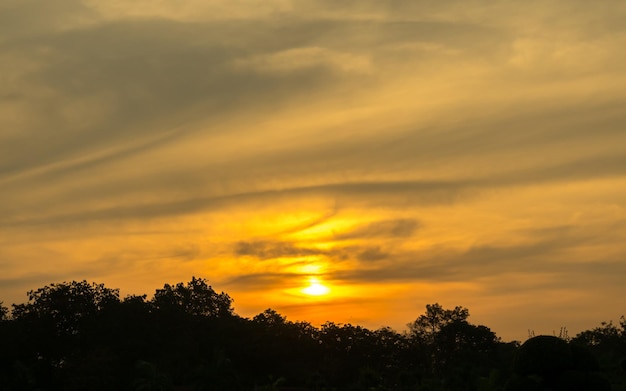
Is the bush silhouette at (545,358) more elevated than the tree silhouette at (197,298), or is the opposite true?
the tree silhouette at (197,298)

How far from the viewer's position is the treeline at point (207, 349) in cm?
6831

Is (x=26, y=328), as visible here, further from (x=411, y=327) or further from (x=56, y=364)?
(x=411, y=327)

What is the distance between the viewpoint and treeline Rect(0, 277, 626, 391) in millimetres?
68312

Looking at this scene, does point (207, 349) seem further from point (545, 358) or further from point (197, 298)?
point (545, 358)

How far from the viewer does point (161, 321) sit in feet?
270

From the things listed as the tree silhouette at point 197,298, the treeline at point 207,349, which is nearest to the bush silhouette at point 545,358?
the treeline at point 207,349

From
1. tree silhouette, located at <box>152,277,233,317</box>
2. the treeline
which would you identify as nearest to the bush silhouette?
the treeline

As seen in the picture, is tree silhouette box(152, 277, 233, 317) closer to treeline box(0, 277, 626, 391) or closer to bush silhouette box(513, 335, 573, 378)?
treeline box(0, 277, 626, 391)

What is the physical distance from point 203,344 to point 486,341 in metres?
31.7

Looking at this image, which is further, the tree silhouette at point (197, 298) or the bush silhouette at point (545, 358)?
the tree silhouette at point (197, 298)

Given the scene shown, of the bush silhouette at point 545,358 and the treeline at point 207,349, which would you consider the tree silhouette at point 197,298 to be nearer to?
the treeline at point 207,349

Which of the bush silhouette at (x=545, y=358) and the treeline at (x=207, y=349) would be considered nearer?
the bush silhouette at (x=545, y=358)

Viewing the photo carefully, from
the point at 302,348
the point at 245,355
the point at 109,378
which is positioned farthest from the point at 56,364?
the point at 302,348

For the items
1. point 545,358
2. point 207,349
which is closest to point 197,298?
point 207,349
